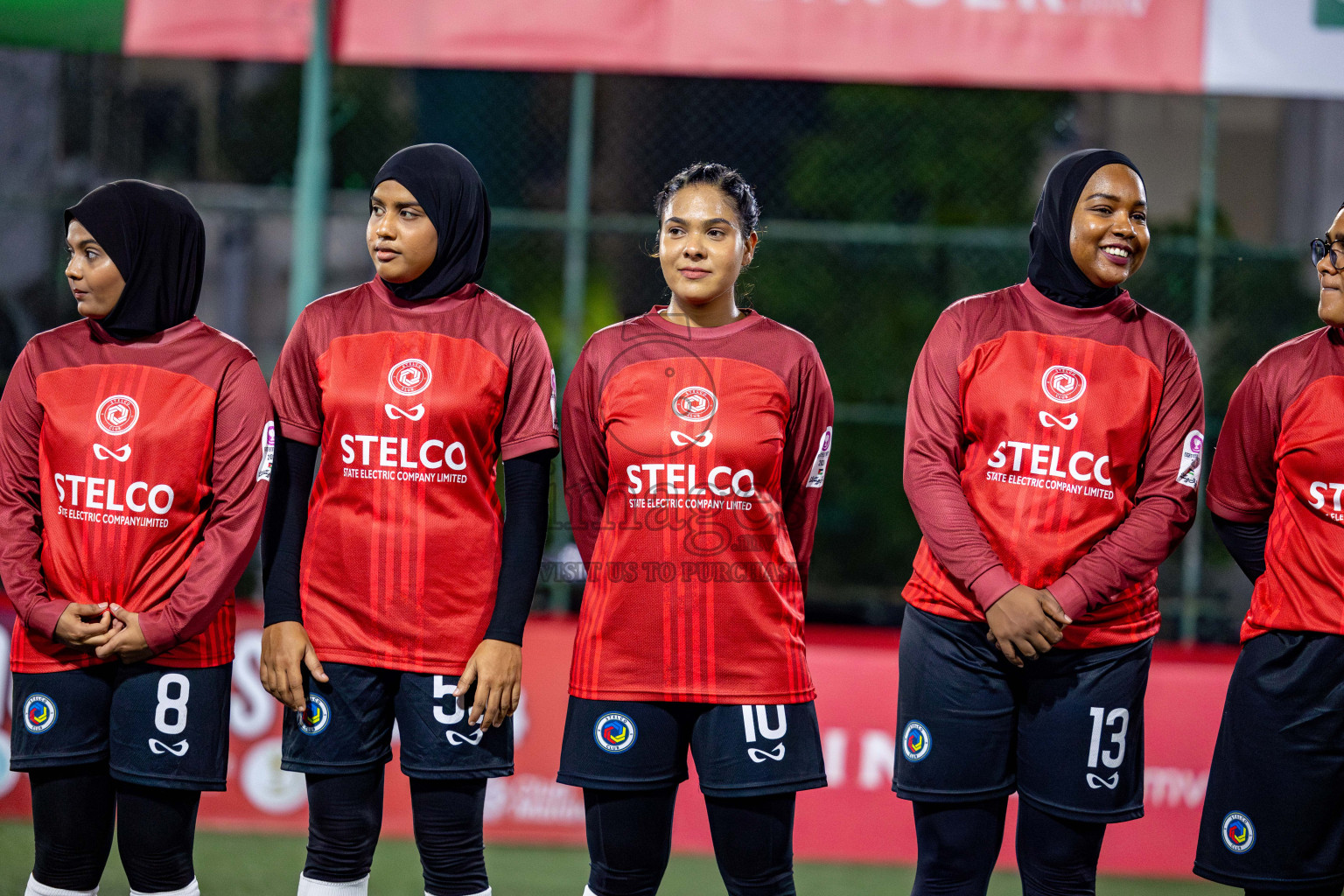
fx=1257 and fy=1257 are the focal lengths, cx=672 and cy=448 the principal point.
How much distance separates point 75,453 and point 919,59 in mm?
3846

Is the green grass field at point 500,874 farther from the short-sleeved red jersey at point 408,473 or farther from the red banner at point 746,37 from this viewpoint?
the red banner at point 746,37

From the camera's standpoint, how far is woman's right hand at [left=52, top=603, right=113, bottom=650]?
2.73m

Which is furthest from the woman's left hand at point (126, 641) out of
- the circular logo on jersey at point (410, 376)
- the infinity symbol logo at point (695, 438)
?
the infinity symbol logo at point (695, 438)

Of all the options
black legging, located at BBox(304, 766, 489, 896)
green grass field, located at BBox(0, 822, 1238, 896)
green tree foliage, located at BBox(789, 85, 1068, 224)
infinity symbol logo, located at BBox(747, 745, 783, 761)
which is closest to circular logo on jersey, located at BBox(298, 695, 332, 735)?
black legging, located at BBox(304, 766, 489, 896)

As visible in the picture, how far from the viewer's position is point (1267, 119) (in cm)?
941

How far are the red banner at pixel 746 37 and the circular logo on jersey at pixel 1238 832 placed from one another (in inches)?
134

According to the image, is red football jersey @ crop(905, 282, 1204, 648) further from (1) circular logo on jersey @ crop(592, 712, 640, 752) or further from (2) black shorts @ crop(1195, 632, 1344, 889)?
(1) circular logo on jersey @ crop(592, 712, 640, 752)

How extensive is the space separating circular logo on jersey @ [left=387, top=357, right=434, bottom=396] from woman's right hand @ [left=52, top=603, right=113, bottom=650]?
80 cm

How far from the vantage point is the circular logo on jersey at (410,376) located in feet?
9.03

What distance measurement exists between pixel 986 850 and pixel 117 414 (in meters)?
2.18

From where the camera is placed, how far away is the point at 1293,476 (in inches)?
112

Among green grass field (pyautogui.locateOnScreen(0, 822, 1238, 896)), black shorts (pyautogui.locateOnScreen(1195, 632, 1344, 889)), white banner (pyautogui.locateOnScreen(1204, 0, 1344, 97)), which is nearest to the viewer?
black shorts (pyautogui.locateOnScreen(1195, 632, 1344, 889))

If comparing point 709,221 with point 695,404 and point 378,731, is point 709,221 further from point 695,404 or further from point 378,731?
point 378,731

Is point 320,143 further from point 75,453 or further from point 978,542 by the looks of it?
point 978,542
